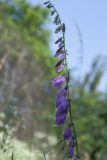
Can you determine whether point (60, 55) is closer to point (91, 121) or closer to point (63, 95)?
point (63, 95)

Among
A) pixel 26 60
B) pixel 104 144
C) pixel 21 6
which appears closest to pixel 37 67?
pixel 26 60

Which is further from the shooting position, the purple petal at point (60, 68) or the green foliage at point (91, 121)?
the green foliage at point (91, 121)

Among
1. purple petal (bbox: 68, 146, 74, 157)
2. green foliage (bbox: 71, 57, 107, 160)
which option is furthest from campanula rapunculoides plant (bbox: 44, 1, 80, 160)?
green foliage (bbox: 71, 57, 107, 160)

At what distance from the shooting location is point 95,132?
28359 mm

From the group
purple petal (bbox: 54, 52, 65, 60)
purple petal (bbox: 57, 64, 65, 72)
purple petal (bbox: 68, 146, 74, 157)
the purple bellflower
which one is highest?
purple petal (bbox: 54, 52, 65, 60)

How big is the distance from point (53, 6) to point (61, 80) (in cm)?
55

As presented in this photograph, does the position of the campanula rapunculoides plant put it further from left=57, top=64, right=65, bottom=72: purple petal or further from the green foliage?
the green foliage

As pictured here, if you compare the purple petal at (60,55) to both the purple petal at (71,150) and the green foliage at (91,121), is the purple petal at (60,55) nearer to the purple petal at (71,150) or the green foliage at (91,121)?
the purple petal at (71,150)

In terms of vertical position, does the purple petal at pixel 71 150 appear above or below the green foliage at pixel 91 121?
below

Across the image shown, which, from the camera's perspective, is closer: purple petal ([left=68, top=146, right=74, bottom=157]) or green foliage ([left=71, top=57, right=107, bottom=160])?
purple petal ([left=68, top=146, right=74, bottom=157])

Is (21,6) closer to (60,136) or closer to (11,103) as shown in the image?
(11,103)

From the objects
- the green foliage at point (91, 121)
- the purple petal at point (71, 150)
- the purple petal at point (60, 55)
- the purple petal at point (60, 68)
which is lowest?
the purple petal at point (71, 150)

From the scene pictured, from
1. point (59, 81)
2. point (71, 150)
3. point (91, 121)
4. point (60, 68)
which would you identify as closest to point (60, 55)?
point (60, 68)

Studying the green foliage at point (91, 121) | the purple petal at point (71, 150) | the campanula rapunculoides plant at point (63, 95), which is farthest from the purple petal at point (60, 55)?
the green foliage at point (91, 121)
